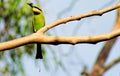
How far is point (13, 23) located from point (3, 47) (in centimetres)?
79

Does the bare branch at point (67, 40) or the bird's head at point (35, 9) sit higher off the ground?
the bird's head at point (35, 9)

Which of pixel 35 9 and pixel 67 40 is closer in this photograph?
pixel 67 40

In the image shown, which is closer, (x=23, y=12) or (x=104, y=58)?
(x=23, y=12)

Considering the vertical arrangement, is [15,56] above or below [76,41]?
below

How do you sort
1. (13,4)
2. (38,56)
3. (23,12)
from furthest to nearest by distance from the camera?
(23,12) < (13,4) < (38,56)

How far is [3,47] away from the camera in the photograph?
115 cm

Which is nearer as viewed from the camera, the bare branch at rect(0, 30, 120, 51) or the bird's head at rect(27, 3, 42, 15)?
the bare branch at rect(0, 30, 120, 51)

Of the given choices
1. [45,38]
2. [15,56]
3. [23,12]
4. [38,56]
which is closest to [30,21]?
[23,12]

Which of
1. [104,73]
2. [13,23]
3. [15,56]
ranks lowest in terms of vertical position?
[104,73]

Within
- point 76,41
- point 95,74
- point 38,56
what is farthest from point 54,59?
point 76,41

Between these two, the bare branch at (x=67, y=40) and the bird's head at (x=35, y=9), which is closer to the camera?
the bare branch at (x=67, y=40)

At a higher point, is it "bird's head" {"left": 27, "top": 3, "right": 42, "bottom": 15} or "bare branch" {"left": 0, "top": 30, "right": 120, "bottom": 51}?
"bird's head" {"left": 27, "top": 3, "right": 42, "bottom": 15}

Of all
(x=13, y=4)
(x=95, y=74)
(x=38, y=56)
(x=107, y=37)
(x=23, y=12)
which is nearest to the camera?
(x=107, y=37)

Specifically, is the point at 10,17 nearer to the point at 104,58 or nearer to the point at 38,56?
the point at 38,56
